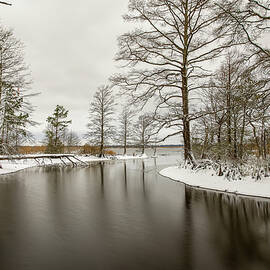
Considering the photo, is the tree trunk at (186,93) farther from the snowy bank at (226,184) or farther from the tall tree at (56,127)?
the tall tree at (56,127)

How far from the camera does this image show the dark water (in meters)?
3.00

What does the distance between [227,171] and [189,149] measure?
320cm

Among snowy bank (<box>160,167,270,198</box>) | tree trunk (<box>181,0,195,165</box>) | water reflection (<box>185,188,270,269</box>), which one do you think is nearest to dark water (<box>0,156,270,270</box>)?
water reflection (<box>185,188,270,269</box>)

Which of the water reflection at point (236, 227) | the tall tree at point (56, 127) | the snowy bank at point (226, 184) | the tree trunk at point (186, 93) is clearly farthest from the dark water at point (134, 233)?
the tall tree at point (56, 127)

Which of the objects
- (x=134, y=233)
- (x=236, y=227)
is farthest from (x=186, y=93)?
(x=134, y=233)

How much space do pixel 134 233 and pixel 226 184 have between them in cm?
525

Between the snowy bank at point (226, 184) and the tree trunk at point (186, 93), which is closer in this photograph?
the snowy bank at point (226, 184)

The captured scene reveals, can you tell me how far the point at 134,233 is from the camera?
4.04m

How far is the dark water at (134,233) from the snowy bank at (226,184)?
74cm

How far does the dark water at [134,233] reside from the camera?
9.84ft

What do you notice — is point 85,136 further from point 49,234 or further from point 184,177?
point 49,234

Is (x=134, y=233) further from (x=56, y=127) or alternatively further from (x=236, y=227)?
(x=56, y=127)

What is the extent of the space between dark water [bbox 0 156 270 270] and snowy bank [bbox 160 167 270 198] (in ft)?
Result: 2.41

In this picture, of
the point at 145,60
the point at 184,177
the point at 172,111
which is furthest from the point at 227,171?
the point at 145,60
